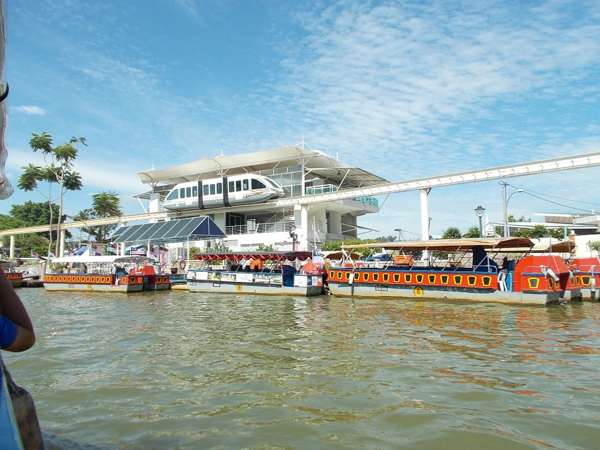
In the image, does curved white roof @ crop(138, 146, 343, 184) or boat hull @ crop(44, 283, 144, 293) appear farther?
curved white roof @ crop(138, 146, 343, 184)

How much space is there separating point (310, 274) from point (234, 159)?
75.4ft

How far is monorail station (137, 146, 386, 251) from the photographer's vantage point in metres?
41.8

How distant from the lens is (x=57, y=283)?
32219mm

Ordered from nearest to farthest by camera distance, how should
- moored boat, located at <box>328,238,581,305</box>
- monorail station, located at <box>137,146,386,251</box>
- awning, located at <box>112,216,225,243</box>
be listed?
moored boat, located at <box>328,238,581,305</box>
awning, located at <box>112,216,225,243</box>
monorail station, located at <box>137,146,386,251</box>

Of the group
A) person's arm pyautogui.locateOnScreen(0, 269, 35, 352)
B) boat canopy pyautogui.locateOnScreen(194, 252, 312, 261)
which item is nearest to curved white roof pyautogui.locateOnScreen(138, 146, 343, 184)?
boat canopy pyautogui.locateOnScreen(194, 252, 312, 261)

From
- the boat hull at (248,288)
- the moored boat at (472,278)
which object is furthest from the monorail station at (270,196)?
the moored boat at (472,278)

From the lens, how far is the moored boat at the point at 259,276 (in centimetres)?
2533

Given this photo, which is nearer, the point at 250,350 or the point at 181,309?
the point at 250,350

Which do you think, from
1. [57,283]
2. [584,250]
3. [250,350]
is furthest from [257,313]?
[584,250]

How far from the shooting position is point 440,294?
842 inches

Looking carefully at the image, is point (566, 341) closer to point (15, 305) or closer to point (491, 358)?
point (491, 358)

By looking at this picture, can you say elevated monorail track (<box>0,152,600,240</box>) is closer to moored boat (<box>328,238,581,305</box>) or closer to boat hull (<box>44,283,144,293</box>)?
moored boat (<box>328,238,581,305</box>)

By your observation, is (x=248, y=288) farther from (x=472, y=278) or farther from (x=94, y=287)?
(x=472, y=278)

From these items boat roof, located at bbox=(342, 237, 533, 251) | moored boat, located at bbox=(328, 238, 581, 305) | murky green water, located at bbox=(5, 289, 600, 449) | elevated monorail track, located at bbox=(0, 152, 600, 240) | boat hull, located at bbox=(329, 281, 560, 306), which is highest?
elevated monorail track, located at bbox=(0, 152, 600, 240)
